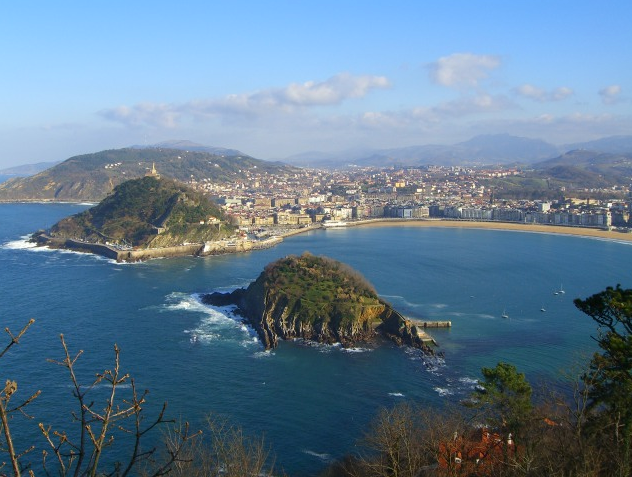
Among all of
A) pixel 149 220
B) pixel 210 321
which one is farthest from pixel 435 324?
pixel 149 220

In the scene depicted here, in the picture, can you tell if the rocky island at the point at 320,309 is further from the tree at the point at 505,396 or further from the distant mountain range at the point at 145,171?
the distant mountain range at the point at 145,171

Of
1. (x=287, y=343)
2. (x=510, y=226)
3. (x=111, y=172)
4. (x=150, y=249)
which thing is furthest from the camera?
(x=111, y=172)

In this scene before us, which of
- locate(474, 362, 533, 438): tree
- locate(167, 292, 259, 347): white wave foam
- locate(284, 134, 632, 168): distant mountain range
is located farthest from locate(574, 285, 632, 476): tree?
locate(284, 134, 632, 168): distant mountain range

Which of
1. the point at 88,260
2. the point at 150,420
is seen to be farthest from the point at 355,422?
the point at 88,260

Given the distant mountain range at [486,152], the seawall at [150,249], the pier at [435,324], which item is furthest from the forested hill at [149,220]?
the distant mountain range at [486,152]

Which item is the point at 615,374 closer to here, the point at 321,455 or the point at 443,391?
the point at 321,455
